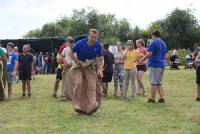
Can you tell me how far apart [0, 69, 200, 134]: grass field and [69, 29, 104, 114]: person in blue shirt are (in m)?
0.28

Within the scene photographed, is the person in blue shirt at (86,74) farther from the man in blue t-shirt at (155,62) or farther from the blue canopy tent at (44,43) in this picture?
the blue canopy tent at (44,43)

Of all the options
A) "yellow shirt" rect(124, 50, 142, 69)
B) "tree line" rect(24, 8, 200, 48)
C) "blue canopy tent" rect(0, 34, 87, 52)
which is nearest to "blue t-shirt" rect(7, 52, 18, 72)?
"yellow shirt" rect(124, 50, 142, 69)

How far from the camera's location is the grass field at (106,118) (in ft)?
32.9

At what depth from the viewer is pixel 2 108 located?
1389 cm

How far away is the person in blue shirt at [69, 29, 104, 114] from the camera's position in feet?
39.8

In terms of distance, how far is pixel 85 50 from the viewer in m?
12.3

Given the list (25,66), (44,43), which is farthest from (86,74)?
(44,43)

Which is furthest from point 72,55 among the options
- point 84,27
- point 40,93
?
point 84,27

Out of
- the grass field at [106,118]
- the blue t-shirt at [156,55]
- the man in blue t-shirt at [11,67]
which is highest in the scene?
the blue t-shirt at [156,55]

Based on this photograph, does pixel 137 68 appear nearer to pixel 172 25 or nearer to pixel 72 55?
pixel 72 55

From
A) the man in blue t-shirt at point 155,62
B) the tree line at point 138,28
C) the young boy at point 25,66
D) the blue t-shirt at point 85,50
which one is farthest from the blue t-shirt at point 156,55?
the tree line at point 138,28

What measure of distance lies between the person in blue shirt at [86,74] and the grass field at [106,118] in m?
0.28

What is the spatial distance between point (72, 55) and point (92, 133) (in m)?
3.00

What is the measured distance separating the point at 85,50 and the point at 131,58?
13.7ft
